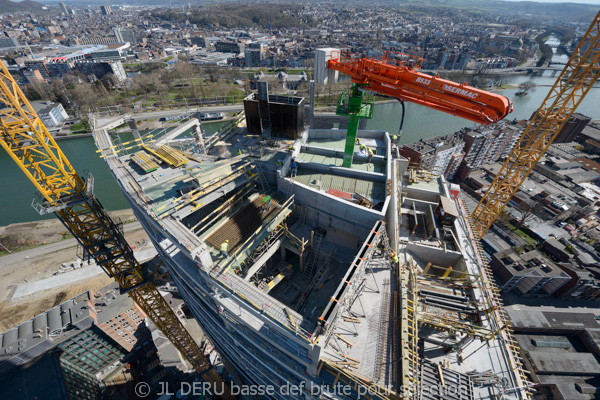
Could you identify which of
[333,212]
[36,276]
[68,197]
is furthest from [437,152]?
[36,276]

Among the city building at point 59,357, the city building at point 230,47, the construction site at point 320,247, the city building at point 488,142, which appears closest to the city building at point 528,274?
the construction site at point 320,247

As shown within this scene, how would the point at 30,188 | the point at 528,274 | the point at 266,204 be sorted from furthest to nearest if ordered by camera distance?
the point at 30,188, the point at 528,274, the point at 266,204

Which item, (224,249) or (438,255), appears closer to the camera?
(224,249)

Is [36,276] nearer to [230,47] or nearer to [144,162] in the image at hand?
[144,162]

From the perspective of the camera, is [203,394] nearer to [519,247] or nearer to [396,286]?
[396,286]

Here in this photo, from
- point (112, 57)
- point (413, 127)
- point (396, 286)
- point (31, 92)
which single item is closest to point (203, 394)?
point (396, 286)

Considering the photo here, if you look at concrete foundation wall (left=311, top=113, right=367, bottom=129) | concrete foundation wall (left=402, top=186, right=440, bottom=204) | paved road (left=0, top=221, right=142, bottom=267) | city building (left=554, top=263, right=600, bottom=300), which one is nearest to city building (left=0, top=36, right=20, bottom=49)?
paved road (left=0, top=221, right=142, bottom=267)

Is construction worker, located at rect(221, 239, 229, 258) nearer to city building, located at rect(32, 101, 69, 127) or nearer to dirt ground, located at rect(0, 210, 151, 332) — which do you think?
dirt ground, located at rect(0, 210, 151, 332)
